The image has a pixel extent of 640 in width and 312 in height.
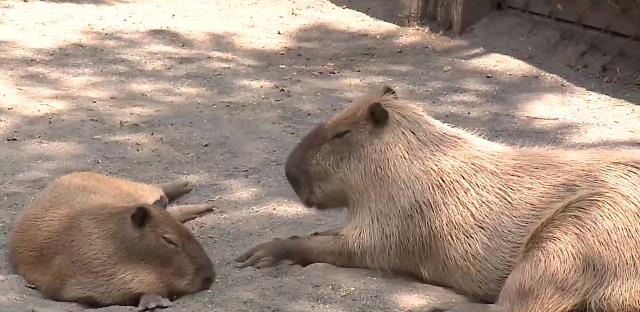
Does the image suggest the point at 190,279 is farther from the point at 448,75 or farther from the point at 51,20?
the point at 51,20

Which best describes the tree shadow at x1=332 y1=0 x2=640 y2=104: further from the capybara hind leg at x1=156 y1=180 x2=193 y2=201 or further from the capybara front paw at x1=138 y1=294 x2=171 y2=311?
the capybara front paw at x1=138 y1=294 x2=171 y2=311

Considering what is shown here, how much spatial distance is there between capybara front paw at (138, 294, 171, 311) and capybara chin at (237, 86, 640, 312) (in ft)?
1.41

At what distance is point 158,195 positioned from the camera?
479 centimetres

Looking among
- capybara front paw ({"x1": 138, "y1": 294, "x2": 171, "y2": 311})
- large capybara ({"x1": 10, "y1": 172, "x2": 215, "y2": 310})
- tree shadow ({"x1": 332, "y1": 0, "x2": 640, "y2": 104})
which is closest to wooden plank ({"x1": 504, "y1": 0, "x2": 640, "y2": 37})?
tree shadow ({"x1": 332, "y1": 0, "x2": 640, "y2": 104})

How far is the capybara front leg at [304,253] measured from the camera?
392 centimetres

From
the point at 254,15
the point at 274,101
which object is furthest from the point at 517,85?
the point at 254,15

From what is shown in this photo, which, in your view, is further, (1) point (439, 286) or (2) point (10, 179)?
(2) point (10, 179)

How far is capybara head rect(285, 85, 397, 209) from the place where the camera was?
394 centimetres

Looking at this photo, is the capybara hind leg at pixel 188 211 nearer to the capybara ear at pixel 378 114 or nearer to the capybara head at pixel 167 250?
the capybara head at pixel 167 250

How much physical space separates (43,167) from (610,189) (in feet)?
10.6

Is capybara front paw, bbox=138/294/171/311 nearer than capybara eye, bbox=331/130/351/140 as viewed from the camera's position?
Yes

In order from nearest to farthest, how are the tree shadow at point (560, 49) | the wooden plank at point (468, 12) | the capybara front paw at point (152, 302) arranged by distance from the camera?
1. the capybara front paw at point (152, 302)
2. the tree shadow at point (560, 49)
3. the wooden plank at point (468, 12)

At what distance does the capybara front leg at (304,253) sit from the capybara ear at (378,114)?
0.49 m

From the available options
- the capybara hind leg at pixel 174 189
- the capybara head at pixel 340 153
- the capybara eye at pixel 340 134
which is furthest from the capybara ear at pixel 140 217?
the capybara hind leg at pixel 174 189
